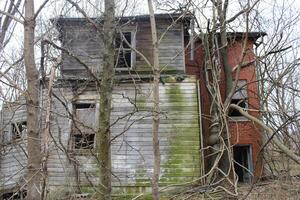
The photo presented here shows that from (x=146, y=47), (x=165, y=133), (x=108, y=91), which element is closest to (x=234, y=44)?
(x=146, y=47)

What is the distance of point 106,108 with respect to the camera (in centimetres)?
600

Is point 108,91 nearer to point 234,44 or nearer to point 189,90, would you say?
point 189,90

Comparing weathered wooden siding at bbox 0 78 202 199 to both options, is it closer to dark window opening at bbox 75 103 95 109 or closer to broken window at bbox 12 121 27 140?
dark window opening at bbox 75 103 95 109

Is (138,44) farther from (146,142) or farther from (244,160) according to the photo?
(244,160)

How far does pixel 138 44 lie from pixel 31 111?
10311mm

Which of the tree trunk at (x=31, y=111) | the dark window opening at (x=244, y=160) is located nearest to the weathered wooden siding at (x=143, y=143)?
the dark window opening at (x=244, y=160)

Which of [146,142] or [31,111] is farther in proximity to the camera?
[146,142]

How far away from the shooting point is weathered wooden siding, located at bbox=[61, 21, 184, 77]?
56.1 feet

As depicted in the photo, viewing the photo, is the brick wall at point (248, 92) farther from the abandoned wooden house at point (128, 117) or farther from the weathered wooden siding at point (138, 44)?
the abandoned wooden house at point (128, 117)

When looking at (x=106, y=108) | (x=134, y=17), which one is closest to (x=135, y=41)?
(x=134, y=17)

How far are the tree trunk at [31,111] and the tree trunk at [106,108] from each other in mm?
1467

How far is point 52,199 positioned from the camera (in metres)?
13.6

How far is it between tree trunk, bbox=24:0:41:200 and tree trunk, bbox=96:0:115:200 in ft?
4.81

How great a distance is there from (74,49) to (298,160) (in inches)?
491
